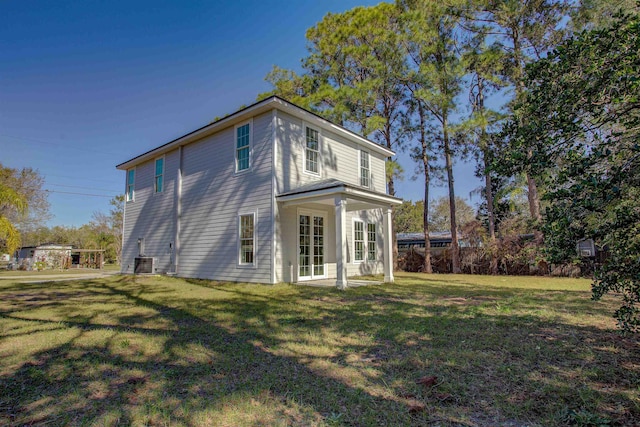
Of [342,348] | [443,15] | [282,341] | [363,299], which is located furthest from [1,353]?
[443,15]

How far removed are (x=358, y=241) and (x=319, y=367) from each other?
9549 millimetres

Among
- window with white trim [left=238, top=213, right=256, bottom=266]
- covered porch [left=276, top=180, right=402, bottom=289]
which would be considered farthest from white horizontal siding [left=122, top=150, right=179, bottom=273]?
covered porch [left=276, top=180, right=402, bottom=289]

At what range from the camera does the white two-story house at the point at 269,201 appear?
949 centimetres

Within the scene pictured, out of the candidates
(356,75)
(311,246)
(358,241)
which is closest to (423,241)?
(356,75)

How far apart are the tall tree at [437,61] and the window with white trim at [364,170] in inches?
181

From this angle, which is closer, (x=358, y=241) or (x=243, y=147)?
(x=243, y=147)

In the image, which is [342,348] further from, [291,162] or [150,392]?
[291,162]

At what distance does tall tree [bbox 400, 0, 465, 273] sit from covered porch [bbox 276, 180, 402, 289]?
6404 mm

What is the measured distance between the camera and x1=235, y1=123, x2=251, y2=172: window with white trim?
1028 centimetres

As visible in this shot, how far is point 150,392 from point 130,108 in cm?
2160

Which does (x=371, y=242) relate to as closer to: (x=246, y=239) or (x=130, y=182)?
(x=246, y=239)

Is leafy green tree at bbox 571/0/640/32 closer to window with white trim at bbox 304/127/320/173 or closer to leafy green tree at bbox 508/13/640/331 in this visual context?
window with white trim at bbox 304/127/320/173

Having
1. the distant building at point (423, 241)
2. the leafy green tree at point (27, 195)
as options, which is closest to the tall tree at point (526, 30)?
the distant building at point (423, 241)

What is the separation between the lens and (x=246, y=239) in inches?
396
